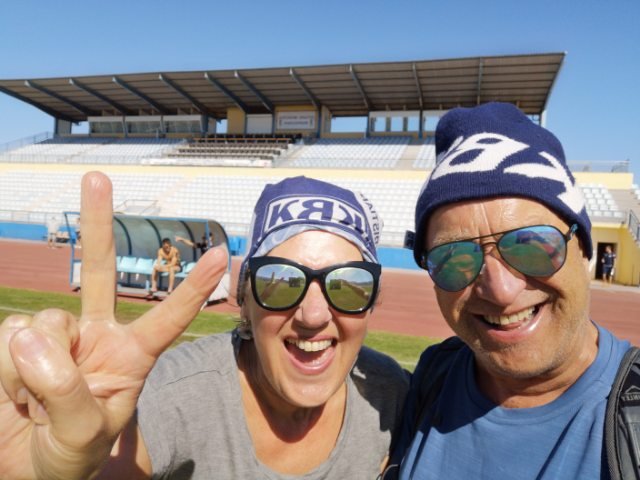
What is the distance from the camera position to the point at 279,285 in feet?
5.95

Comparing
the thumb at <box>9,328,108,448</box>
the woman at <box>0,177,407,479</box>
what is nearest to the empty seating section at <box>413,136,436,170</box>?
the woman at <box>0,177,407,479</box>

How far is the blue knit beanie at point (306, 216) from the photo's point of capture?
189cm

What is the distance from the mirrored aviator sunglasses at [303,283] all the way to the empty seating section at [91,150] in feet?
116

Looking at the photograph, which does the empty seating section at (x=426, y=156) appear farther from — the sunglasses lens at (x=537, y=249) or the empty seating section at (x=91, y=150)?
the sunglasses lens at (x=537, y=249)

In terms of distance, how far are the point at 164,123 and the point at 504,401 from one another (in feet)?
140

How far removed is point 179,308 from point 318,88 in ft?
109

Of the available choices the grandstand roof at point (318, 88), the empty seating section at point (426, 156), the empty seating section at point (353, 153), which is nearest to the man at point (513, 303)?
the empty seating section at point (426, 156)

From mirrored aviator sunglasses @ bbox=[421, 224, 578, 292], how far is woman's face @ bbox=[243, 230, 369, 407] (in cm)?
41

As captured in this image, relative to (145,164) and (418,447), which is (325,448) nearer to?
(418,447)

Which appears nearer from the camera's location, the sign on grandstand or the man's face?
the man's face

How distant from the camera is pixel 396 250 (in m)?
21.2

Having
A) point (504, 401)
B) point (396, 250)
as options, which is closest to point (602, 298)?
point (396, 250)

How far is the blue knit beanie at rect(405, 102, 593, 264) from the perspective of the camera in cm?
158

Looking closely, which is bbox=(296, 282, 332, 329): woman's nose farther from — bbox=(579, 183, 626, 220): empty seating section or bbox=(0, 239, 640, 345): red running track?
bbox=(579, 183, 626, 220): empty seating section
